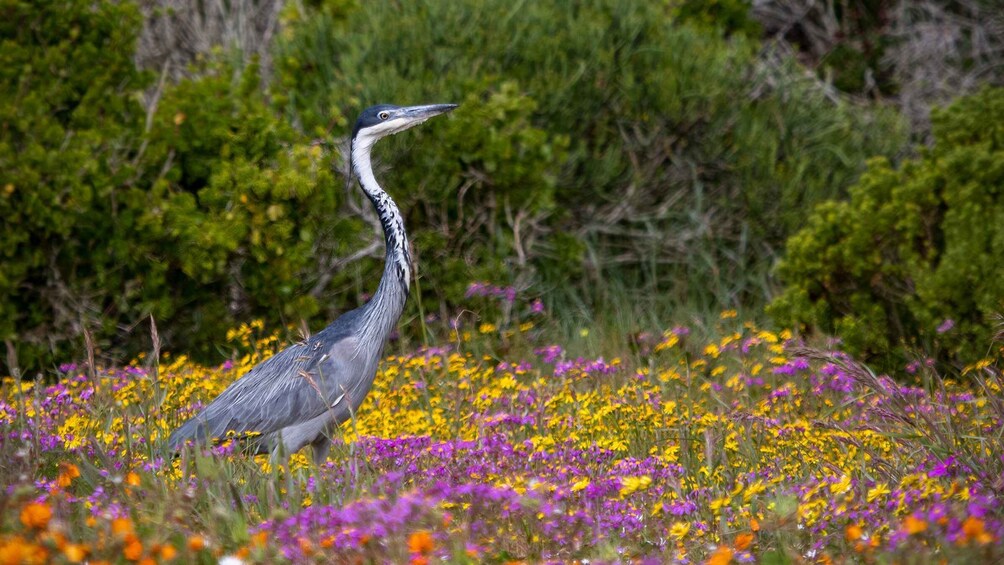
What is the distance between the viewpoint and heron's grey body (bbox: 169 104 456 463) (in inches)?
196

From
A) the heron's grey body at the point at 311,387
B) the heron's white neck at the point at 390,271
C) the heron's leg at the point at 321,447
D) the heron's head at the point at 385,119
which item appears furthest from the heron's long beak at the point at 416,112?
the heron's leg at the point at 321,447

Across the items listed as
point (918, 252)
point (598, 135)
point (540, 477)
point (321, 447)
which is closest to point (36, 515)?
point (540, 477)

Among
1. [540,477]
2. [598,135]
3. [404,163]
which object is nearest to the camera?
[540,477]

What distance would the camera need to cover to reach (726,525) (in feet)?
11.5

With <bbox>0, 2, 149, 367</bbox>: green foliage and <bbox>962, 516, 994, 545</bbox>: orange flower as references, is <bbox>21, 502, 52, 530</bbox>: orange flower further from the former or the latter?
<bbox>0, 2, 149, 367</bbox>: green foliage

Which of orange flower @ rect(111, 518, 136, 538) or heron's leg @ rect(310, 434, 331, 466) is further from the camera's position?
heron's leg @ rect(310, 434, 331, 466)

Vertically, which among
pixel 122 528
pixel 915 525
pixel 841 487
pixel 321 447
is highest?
pixel 122 528

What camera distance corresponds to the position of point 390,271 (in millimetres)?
5379

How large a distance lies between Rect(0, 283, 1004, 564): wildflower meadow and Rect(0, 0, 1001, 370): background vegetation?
2.86ft

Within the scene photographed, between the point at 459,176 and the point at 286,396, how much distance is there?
301 centimetres

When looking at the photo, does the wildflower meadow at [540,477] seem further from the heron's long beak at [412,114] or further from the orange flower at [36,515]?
the heron's long beak at [412,114]

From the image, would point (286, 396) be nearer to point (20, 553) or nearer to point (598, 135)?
point (20, 553)

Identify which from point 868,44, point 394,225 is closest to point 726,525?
point 394,225

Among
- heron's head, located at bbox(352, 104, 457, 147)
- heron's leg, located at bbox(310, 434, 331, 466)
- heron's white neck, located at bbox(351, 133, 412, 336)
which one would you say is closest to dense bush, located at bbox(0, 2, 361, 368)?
heron's head, located at bbox(352, 104, 457, 147)
